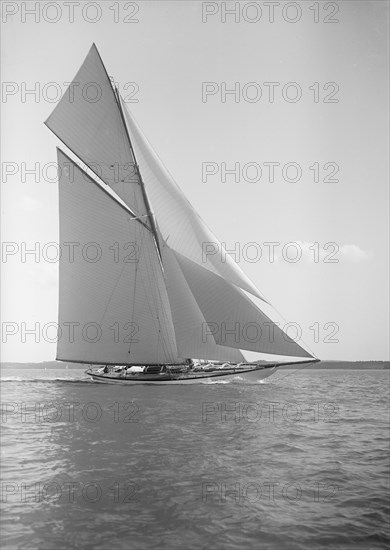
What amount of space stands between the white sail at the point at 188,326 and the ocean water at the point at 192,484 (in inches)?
457

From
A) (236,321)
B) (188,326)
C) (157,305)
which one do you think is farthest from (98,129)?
(236,321)

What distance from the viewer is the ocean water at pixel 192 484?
5570 mm

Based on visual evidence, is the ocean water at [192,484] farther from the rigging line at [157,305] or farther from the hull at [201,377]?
the hull at [201,377]

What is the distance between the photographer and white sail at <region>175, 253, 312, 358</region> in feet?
80.7

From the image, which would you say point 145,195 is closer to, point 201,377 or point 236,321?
point 236,321

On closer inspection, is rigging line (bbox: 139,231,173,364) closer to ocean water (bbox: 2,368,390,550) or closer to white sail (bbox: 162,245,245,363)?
white sail (bbox: 162,245,245,363)

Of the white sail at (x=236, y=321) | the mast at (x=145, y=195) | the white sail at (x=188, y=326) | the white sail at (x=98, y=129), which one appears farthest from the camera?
the white sail at (x=98, y=129)

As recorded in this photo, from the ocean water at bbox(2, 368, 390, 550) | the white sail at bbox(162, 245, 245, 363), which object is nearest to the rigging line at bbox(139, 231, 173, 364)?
the white sail at bbox(162, 245, 245, 363)

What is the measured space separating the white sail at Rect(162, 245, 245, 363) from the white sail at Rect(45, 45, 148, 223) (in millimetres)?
6020

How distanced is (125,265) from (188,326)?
576 centimetres

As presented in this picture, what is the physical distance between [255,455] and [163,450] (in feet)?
6.81

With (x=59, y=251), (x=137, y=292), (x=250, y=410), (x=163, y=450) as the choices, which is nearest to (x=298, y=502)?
(x=163, y=450)

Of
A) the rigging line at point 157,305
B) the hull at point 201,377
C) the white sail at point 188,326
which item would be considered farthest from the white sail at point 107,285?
the hull at point 201,377

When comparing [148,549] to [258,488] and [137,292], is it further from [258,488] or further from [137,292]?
[137,292]
